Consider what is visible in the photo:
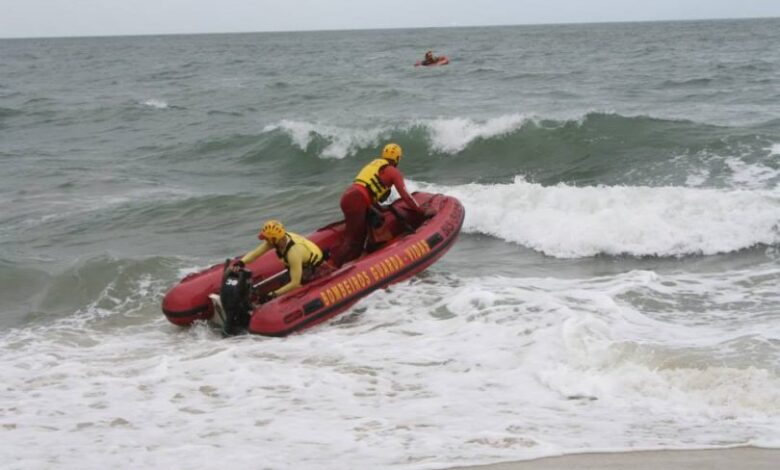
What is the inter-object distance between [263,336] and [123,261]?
332 centimetres

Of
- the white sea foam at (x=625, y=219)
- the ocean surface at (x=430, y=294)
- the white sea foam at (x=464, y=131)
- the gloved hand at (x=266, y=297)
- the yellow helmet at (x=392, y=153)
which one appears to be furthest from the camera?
the white sea foam at (x=464, y=131)

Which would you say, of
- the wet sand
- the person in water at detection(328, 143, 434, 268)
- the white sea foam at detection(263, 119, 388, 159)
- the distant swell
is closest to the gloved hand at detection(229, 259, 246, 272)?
the person in water at detection(328, 143, 434, 268)

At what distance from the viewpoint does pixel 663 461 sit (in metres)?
4.18

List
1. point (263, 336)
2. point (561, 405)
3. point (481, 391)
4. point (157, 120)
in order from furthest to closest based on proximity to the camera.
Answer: point (157, 120) < point (263, 336) < point (481, 391) < point (561, 405)

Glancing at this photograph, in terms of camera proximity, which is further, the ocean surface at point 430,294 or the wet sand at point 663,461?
the ocean surface at point 430,294

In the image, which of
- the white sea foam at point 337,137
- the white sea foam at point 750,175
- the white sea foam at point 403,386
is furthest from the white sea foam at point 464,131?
the white sea foam at point 403,386

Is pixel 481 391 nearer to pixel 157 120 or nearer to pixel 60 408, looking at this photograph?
pixel 60 408

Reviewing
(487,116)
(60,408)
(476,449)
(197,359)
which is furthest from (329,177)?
(476,449)

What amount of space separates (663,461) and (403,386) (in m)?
1.91

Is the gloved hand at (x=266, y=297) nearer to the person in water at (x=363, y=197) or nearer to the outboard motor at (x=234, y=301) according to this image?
the outboard motor at (x=234, y=301)

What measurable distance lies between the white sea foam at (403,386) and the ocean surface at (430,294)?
23mm

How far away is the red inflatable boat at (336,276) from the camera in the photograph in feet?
23.7

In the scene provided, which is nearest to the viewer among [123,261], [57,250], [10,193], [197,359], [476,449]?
[476,449]

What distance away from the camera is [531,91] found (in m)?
24.6
